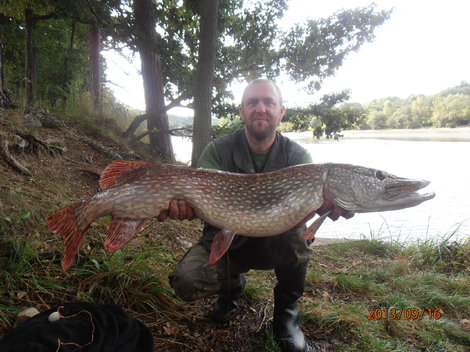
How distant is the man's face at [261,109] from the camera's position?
2398 millimetres

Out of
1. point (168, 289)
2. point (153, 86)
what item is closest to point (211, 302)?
point (168, 289)

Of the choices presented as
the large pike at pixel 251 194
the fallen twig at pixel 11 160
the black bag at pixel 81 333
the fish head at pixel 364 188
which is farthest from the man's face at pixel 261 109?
the fallen twig at pixel 11 160

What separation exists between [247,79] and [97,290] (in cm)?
566

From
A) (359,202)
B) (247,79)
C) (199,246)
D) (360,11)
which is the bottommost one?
(199,246)

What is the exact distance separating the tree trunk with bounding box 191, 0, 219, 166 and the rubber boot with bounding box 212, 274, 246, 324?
3326 millimetres

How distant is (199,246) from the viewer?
2.21 m

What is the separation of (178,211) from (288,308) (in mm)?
1105

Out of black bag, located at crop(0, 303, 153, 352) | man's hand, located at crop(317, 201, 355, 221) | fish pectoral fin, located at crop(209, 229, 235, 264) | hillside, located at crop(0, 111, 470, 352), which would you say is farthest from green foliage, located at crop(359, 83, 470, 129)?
black bag, located at crop(0, 303, 153, 352)

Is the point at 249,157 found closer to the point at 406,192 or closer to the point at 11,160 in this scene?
the point at 406,192

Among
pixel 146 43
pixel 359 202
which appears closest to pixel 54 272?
pixel 359 202

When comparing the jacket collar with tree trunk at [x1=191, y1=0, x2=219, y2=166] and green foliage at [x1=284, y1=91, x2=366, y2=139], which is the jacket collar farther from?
green foliage at [x1=284, y1=91, x2=366, y2=139]

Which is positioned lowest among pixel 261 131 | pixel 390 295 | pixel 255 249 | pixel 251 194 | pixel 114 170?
pixel 390 295

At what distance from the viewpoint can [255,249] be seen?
215cm

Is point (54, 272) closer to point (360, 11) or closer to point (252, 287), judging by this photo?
point (252, 287)
